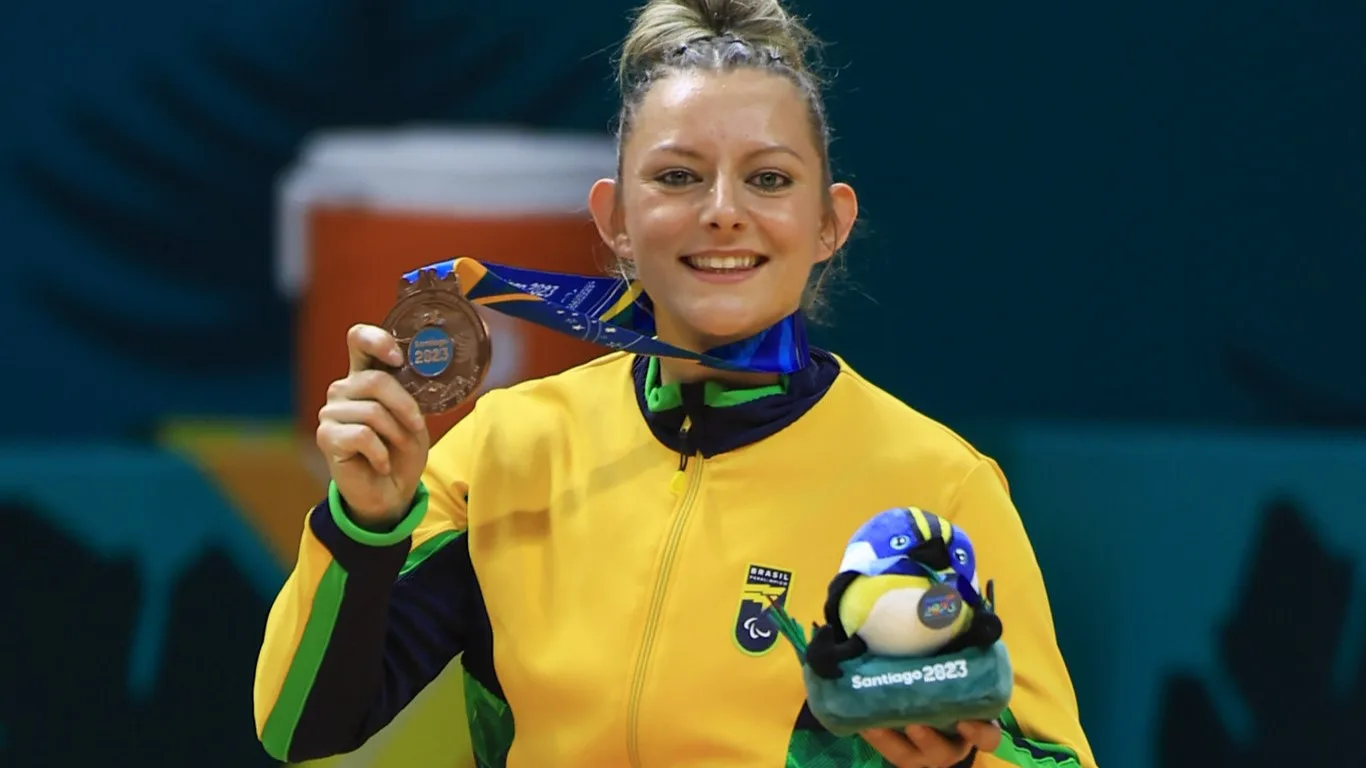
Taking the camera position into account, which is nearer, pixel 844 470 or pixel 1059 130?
pixel 844 470

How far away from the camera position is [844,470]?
1882mm

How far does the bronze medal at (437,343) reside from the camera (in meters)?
1.72

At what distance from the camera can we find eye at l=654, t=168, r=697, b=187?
1.90 metres

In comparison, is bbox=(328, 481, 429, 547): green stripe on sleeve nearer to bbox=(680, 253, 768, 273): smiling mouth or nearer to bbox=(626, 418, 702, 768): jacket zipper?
bbox=(626, 418, 702, 768): jacket zipper

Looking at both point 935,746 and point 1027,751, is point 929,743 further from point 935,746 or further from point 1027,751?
point 1027,751

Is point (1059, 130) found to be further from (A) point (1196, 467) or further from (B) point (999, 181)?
(A) point (1196, 467)

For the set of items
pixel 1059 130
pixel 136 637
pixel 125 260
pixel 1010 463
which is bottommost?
pixel 136 637

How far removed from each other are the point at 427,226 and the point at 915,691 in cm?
207

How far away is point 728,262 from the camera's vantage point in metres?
1.88

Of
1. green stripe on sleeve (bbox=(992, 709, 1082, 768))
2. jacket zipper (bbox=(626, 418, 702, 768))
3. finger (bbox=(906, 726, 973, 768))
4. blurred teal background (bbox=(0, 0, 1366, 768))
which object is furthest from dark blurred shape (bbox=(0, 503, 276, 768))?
finger (bbox=(906, 726, 973, 768))

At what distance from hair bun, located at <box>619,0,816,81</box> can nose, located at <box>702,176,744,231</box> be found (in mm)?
170

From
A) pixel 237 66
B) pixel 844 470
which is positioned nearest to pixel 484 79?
pixel 237 66

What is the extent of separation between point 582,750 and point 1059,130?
2.52 meters

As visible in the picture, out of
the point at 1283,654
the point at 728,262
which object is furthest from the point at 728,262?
the point at 1283,654
